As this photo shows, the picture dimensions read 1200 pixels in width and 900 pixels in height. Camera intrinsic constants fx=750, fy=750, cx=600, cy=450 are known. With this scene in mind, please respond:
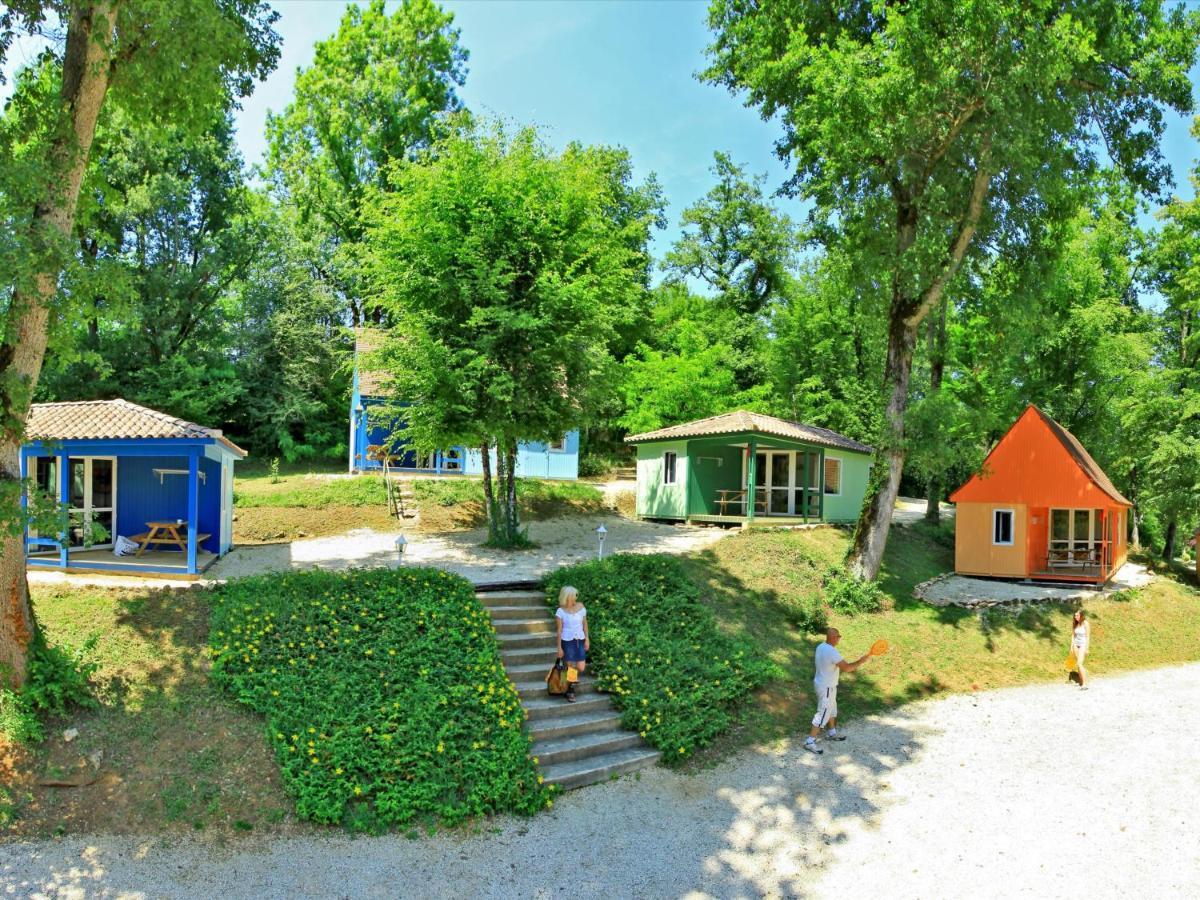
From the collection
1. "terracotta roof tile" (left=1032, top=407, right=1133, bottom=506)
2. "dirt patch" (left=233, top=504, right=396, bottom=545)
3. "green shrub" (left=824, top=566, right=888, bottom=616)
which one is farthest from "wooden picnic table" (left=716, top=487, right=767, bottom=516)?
→ "dirt patch" (left=233, top=504, right=396, bottom=545)

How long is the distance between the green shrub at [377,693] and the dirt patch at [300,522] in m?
8.63

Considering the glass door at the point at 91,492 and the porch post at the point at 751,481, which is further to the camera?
the porch post at the point at 751,481

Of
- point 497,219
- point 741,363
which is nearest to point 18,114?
point 497,219

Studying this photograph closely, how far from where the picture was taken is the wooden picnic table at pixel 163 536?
1397 centimetres

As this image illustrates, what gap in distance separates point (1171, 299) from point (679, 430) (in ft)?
69.4

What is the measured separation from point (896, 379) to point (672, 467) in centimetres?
877

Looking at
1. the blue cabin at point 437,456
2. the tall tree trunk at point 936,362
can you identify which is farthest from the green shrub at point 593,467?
the tall tree trunk at point 936,362

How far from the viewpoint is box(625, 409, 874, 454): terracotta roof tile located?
21562mm

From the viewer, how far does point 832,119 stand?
1405 cm

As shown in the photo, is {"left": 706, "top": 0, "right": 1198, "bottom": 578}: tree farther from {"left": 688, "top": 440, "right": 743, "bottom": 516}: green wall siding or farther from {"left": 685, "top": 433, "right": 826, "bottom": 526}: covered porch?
{"left": 688, "top": 440, "right": 743, "bottom": 516}: green wall siding

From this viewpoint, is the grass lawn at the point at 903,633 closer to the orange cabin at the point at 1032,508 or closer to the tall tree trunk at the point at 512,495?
the orange cabin at the point at 1032,508

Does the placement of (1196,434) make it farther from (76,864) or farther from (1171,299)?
(76,864)

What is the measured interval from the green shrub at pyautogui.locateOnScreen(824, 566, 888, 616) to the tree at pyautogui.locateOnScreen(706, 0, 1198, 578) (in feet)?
1.79

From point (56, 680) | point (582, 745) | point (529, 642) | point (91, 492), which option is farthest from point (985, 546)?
point (91, 492)
